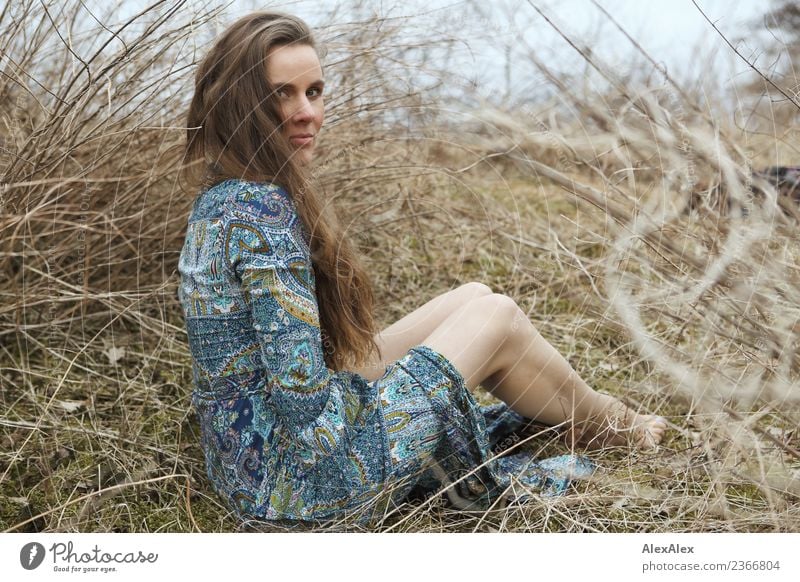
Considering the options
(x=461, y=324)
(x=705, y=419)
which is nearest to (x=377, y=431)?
(x=461, y=324)

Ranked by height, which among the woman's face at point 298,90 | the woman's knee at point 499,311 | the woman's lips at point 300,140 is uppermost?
the woman's face at point 298,90

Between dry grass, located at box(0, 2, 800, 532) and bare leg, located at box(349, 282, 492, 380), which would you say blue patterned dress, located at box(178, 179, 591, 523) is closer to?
dry grass, located at box(0, 2, 800, 532)

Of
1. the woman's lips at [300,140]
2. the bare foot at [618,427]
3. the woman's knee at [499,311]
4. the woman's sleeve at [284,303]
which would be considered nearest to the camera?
the woman's sleeve at [284,303]

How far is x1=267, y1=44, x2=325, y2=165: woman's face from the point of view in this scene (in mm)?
1523

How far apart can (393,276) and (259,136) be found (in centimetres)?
117

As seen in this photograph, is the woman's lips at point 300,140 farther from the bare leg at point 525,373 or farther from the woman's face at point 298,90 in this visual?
the bare leg at point 525,373

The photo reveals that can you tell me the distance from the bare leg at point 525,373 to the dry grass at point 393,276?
7 cm

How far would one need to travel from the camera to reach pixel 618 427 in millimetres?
1832

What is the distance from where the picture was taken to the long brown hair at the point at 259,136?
4.96 ft
